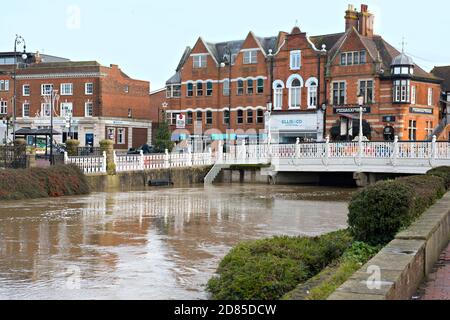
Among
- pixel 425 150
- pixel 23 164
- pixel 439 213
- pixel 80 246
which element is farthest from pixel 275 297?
pixel 425 150

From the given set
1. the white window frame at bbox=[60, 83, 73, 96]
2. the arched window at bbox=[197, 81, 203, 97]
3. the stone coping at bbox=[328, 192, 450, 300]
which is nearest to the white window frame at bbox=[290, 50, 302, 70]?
the arched window at bbox=[197, 81, 203, 97]

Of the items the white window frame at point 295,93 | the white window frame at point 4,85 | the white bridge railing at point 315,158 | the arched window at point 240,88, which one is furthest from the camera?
the white window frame at point 4,85

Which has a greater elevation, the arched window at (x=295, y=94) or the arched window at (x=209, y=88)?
the arched window at (x=209, y=88)

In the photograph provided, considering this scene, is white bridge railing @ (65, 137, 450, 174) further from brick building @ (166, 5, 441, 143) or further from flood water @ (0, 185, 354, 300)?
brick building @ (166, 5, 441, 143)

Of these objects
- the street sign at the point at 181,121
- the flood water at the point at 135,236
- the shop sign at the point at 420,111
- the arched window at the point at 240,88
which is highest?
the arched window at the point at 240,88

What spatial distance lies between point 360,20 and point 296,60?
6.46 m

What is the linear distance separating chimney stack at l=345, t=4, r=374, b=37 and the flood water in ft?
96.4

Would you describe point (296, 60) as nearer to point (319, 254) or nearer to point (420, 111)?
point (420, 111)

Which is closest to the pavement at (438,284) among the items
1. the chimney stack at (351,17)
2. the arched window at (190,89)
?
the chimney stack at (351,17)

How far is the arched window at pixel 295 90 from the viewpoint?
194ft

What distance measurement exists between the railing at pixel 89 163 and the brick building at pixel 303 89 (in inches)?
652

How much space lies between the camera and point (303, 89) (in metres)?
59.0

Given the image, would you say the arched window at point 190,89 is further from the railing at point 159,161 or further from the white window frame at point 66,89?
the railing at point 159,161

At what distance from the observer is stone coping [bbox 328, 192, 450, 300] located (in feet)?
22.0
